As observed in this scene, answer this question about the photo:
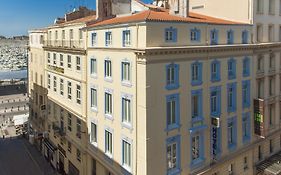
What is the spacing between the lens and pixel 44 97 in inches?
1916

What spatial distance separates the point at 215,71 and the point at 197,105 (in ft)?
14.1

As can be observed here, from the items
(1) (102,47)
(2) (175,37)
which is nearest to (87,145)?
(1) (102,47)

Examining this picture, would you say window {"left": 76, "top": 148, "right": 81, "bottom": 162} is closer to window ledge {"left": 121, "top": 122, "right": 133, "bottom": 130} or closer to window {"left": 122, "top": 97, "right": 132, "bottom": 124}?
window ledge {"left": 121, "top": 122, "right": 133, "bottom": 130}

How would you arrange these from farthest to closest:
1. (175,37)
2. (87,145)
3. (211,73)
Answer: (87,145) < (211,73) < (175,37)

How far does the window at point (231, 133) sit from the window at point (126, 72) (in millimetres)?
13147

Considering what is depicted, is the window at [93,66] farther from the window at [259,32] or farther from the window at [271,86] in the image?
the window at [271,86]

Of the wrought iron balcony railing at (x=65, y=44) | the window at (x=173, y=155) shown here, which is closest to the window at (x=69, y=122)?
the wrought iron balcony railing at (x=65, y=44)

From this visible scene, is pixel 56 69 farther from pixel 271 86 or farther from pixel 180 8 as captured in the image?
pixel 271 86

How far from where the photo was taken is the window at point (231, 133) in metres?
32.9

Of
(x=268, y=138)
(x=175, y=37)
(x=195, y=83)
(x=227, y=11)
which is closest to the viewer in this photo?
(x=175, y=37)

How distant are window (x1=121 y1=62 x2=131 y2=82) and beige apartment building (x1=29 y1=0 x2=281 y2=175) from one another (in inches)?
6.1

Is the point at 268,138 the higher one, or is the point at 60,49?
the point at 60,49

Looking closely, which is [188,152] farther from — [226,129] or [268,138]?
[268,138]

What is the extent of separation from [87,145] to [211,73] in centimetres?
1591
